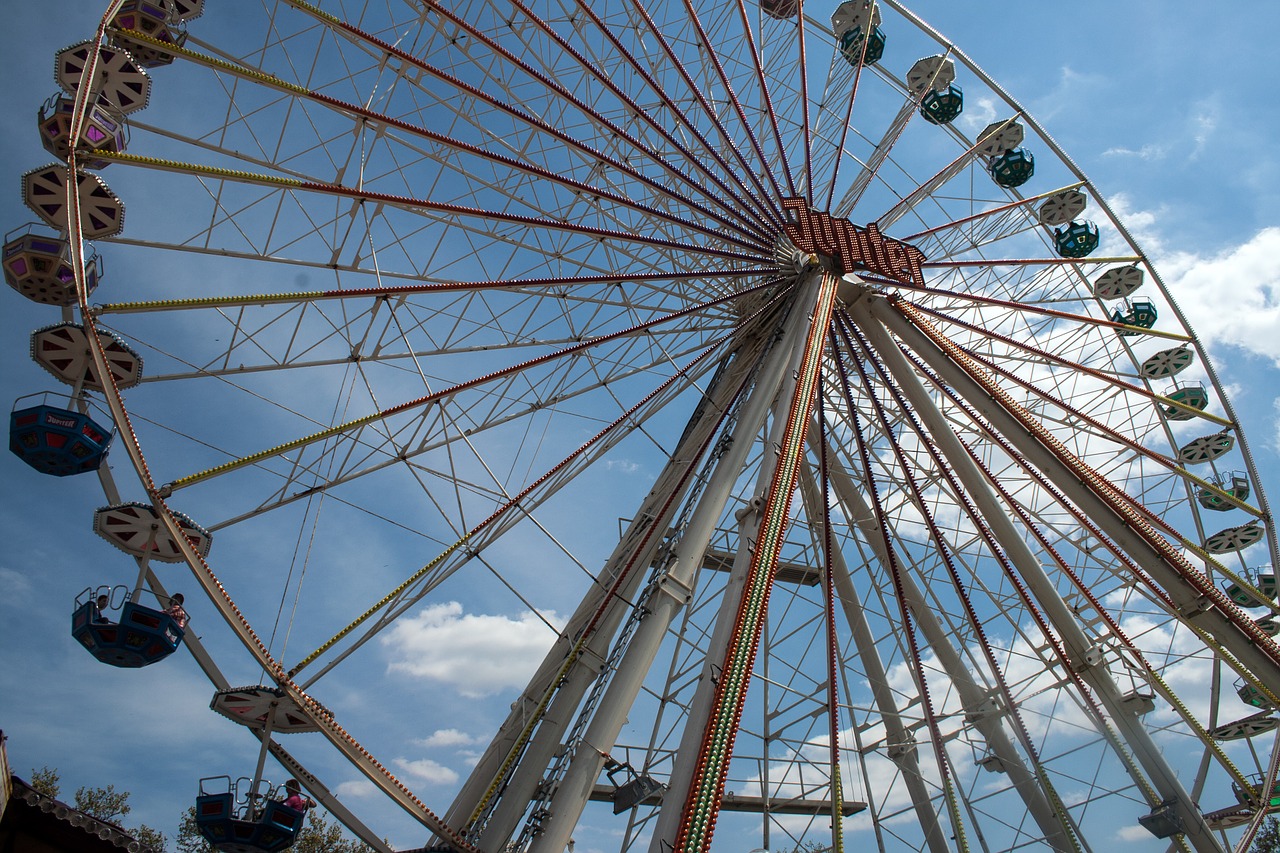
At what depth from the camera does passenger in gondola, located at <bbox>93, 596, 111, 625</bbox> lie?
438 inches

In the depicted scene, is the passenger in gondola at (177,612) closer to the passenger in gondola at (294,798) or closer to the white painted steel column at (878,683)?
the passenger in gondola at (294,798)

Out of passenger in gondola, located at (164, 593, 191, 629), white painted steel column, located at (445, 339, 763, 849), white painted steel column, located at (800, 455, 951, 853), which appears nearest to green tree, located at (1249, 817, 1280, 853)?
white painted steel column, located at (800, 455, 951, 853)

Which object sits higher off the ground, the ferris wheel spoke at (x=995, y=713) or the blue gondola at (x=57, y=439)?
the ferris wheel spoke at (x=995, y=713)

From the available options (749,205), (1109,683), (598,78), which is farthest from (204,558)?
(1109,683)

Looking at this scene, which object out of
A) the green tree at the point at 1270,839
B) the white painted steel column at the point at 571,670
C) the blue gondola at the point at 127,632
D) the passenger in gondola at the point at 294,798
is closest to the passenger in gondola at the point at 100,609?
the blue gondola at the point at 127,632

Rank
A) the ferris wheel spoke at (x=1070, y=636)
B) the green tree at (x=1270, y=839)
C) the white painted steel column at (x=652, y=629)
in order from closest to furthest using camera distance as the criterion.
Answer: the white painted steel column at (x=652, y=629) → the ferris wheel spoke at (x=1070, y=636) → the green tree at (x=1270, y=839)

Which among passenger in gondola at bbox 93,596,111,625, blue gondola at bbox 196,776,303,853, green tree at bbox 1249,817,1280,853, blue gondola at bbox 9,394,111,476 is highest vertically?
green tree at bbox 1249,817,1280,853

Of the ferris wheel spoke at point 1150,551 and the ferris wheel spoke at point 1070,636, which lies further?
the ferris wheel spoke at point 1070,636

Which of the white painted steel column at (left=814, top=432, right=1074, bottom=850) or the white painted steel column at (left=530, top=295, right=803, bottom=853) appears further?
the white painted steel column at (left=814, top=432, right=1074, bottom=850)

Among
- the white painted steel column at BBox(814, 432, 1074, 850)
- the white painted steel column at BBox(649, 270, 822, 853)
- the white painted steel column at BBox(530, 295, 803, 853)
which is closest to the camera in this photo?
the white painted steel column at BBox(649, 270, 822, 853)

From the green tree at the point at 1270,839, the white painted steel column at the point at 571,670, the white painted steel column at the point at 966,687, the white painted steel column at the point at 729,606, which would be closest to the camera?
the white painted steel column at the point at 729,606

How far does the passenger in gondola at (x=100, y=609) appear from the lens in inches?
438

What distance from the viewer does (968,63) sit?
891 inches

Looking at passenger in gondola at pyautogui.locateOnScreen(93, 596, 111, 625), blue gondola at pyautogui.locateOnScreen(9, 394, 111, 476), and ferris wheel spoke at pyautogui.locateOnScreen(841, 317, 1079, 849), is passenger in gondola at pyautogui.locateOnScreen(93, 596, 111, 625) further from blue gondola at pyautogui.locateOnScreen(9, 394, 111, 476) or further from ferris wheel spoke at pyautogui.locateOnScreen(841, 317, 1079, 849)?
ferris wheel spoke at pyautogui.locateOnScreen(841, 317, 1079, 849)
